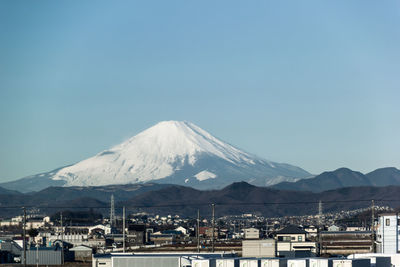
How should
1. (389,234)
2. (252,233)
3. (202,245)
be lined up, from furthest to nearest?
1. (252,233)
2. (202,245)
3. (389,234)

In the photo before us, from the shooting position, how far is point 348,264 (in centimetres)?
5994

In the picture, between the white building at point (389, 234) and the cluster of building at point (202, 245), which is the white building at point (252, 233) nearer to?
the cluster of building at point (202, 245)

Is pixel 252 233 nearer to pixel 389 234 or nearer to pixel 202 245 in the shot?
pixel 202 245

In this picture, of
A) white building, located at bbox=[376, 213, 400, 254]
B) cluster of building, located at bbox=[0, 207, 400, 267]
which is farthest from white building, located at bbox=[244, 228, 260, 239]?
white building, located at bbox=[376, 213, 400, 254]

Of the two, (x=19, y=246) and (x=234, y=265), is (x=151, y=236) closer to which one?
(x=19, y=246)

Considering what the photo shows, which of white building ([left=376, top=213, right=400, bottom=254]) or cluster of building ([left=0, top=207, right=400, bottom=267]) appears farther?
white building ([left=376, top=213, right=400, bottom=254])

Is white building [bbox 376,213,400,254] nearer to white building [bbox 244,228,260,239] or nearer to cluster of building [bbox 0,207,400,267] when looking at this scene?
cluster of building [bbox 0,207,400,267]

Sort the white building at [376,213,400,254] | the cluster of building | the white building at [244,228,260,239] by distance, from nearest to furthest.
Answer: the cluster of building < the white building at [376,213,400,254] < the white building at [244,228,260,239]

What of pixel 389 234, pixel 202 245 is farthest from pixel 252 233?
pixel 389 234

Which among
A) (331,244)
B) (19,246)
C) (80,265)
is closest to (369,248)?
(331,244)

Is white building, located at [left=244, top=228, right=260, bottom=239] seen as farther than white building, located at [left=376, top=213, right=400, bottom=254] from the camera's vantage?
Yes

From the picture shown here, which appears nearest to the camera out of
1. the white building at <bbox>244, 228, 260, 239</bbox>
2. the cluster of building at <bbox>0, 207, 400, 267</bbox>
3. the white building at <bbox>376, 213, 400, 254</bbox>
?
the cluster of building at <bbox>0, 207, 400, 267</bbox>

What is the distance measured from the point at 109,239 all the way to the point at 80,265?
141ft

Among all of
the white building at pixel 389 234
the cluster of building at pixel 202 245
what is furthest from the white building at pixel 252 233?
the white building at pixel 389 234
